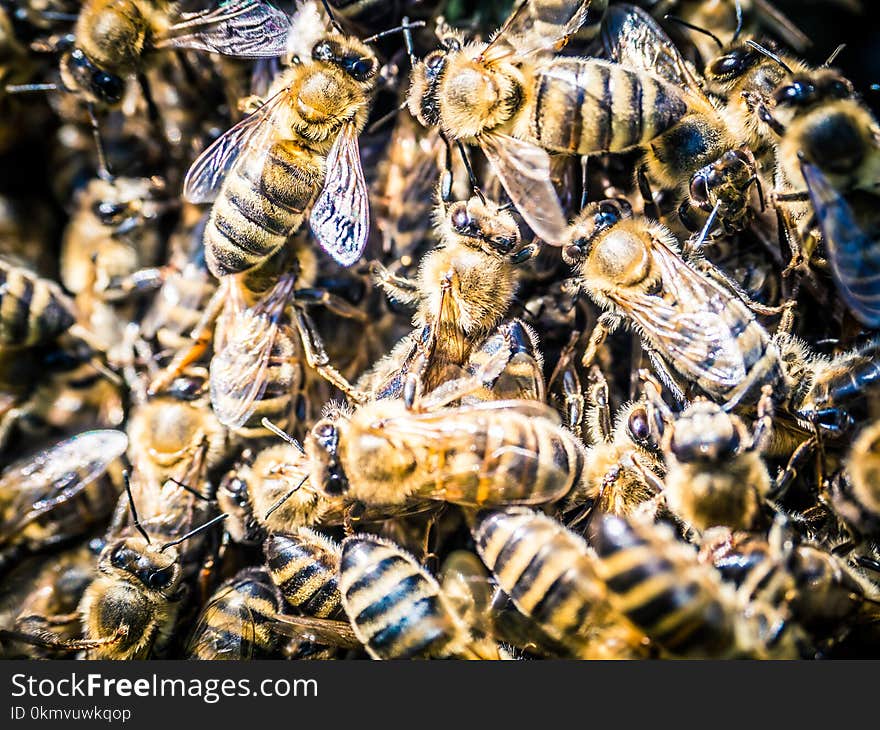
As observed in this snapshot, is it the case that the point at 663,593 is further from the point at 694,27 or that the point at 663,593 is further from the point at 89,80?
the point at 89,80

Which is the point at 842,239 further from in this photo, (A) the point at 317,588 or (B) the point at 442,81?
(A) the point at 317,588

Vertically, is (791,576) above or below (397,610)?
above

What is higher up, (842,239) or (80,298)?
(842,239)

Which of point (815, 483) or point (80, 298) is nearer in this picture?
point (815, 483)

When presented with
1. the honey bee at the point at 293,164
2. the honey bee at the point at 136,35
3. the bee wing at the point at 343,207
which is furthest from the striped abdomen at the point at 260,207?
the honey bee at the point at 136,35

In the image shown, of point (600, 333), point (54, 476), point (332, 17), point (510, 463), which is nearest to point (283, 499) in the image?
point (510, 463)

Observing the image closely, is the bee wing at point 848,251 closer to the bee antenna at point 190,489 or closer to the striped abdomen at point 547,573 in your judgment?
the striped abdomen at point 547,573

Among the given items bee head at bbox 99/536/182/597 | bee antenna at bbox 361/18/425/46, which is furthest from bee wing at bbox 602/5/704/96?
bee head at bbox 99/536/182/597

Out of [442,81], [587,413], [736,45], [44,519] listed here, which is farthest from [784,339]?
[44,519]
